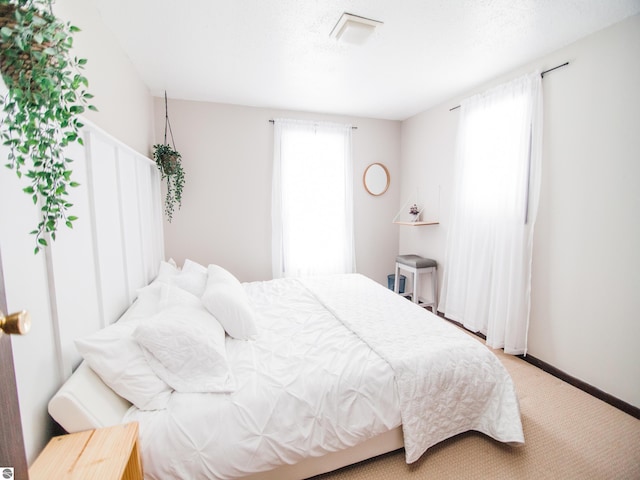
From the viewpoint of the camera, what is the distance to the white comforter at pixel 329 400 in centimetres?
118

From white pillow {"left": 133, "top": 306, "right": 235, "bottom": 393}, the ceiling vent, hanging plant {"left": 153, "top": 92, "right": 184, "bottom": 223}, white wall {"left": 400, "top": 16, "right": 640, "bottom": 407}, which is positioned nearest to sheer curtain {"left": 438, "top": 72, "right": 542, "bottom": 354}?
white wall {"left": 400, "top": 16, "right": 640, "bottom": 407}

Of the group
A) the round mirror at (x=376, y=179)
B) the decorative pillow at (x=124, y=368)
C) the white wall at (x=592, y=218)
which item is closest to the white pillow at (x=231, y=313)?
the decorative pillow at (x=124, y=368)

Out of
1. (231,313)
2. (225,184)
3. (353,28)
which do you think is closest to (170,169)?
(225,184)

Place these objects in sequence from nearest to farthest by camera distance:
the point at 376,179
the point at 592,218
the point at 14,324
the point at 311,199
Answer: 1. the point at 14,324
2. the point at 592,218
3. the point at 311,199
4. the point at 376,179

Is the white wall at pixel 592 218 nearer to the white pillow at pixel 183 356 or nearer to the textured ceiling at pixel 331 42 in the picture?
the textured ceiling at pixel 331 42

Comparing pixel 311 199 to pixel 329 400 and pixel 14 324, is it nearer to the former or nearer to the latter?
pixel 329 400

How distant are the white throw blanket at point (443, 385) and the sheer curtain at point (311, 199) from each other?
6.24 ft

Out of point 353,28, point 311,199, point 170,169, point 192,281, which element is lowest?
point 192,281

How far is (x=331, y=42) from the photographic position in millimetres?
2068

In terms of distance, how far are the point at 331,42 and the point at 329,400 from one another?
89.7 inches

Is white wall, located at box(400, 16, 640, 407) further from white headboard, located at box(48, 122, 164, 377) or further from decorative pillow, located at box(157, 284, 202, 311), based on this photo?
white headboard, located at box(48, 122, 164, 377)

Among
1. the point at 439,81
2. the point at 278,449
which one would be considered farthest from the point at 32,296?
the point at 439,81

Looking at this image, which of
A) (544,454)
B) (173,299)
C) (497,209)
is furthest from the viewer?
(497,209)

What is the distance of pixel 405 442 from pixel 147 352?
1327 millimetres
